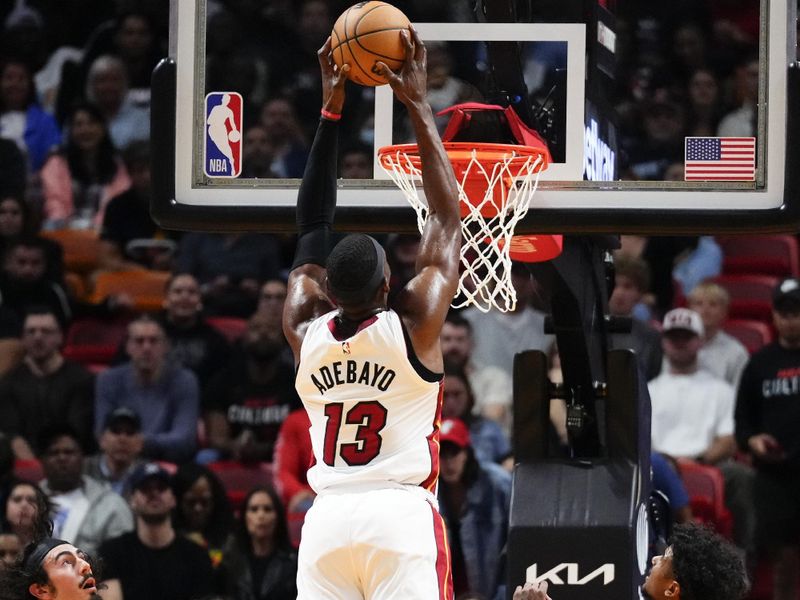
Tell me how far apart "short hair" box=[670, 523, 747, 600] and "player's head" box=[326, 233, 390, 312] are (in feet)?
4.08

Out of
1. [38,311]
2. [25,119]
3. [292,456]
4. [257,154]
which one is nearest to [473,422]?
[292,456]

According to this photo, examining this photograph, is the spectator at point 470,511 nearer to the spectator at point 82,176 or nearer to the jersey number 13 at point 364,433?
the jersey number 13 at point 364,433

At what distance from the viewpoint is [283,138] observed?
6891mm

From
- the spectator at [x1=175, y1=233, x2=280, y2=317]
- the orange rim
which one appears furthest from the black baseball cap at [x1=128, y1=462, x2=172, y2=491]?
the orange rim

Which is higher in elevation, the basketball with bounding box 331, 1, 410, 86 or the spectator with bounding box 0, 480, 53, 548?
the basketball with bounding box 331, 1, 410, 86

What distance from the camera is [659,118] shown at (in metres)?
7.21

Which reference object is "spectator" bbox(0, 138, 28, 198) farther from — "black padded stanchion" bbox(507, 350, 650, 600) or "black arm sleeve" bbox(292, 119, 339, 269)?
"black arm sleeve" bbox(292, 119, 339, 269)

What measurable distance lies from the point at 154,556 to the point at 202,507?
458mm

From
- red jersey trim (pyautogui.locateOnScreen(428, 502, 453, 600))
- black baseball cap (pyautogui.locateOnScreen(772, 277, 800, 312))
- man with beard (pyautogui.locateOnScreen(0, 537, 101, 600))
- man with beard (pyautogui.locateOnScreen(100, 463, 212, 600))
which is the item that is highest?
black baseball cap (pyautogui.locateOnScreen(772, 277, 800, 312))

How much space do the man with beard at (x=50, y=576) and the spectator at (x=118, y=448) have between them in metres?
4.07

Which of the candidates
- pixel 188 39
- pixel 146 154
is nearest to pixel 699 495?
pixel 188 39

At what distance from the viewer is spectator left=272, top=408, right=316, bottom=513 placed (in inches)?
344

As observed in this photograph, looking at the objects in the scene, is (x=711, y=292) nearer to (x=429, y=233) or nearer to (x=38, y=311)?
(x=38, y=311)

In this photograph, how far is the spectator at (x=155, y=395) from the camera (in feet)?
30.5
